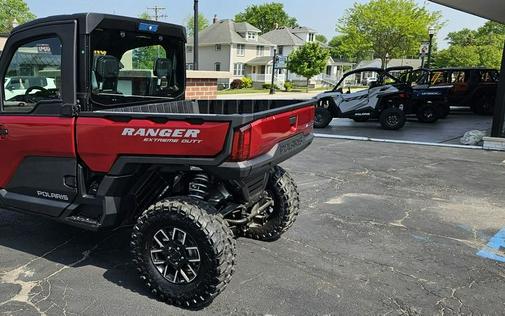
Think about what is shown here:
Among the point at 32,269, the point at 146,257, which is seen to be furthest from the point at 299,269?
the point at 32,269

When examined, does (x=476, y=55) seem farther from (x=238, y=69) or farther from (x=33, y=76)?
(x=33, y=76)

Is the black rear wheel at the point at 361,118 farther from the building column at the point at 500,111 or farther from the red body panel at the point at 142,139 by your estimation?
the red body panel at the point at 142,139

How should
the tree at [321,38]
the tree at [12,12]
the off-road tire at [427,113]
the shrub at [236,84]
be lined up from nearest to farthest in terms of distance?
1. the off-road tire at [427,113]
2. the shrub at [236,84]
3. the tree at [12,12]
4. the tree at [321,38]

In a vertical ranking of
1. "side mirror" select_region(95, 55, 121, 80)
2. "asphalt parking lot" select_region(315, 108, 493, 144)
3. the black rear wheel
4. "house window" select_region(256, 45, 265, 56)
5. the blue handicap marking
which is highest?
"house window" select_region(256, 45, 265, 56)

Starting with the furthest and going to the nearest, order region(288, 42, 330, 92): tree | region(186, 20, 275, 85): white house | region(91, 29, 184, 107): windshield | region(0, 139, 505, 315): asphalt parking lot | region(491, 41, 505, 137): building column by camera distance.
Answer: region(186, 20, 275, 85): white house < region(288, 42, 330, 92): tree < region(491, 41, 505, 137): building column < region(91, 29, 184, 107): windshield < region(0, 139, 505, 315): asphalt parking lot

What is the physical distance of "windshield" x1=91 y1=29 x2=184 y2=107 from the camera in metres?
3.56

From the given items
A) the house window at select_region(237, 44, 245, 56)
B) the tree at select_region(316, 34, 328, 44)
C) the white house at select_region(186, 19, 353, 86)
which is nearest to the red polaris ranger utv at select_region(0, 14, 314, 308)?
the white house at select_region(186, 19, 353, 86)

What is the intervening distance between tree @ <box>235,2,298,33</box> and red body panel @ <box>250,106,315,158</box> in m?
88.9

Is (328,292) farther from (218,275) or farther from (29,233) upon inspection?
(29,233)

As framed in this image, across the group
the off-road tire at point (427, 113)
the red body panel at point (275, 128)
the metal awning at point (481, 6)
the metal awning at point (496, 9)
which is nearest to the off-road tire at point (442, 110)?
the off-road tire at point (427, 113)

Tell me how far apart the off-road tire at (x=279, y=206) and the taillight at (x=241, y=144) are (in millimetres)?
1388

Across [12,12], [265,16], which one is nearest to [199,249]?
[12,12]

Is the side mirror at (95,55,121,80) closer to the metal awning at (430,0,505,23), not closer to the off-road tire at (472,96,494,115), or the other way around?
the metal awning at (430,0,505,23)

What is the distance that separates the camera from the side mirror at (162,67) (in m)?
4.36
